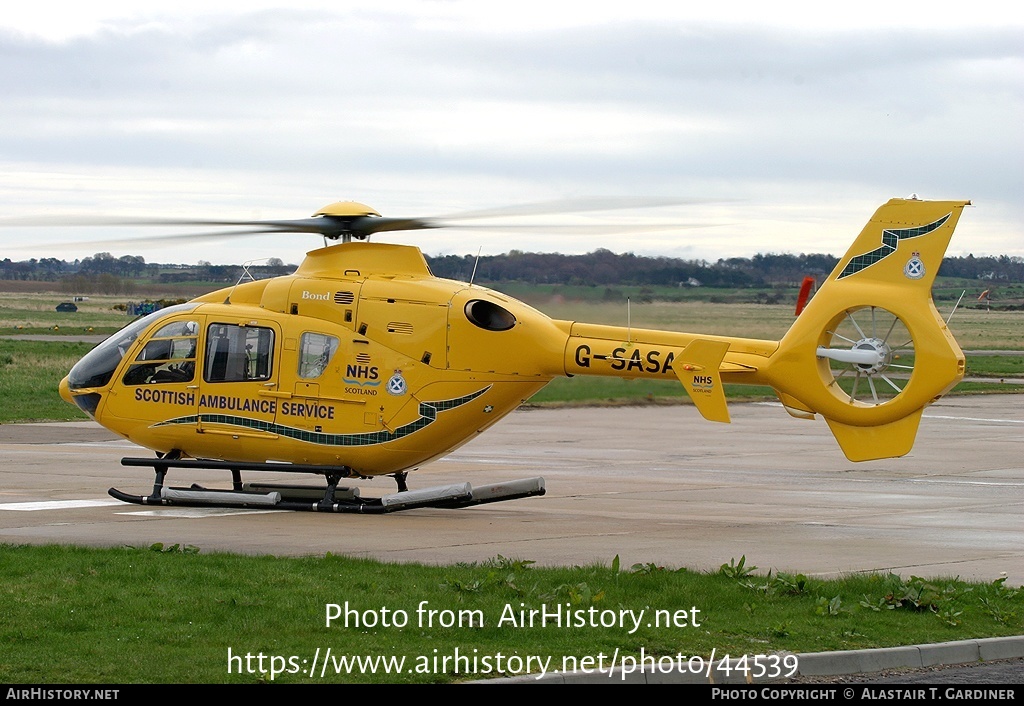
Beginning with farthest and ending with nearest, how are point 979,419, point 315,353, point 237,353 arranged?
point 979,419 → point 237,353 → point 315,353

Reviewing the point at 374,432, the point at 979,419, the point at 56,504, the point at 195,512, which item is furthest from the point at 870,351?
the point at 979,419

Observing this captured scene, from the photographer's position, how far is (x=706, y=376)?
16.8m

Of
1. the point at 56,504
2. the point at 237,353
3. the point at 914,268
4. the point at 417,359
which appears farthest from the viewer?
the point at 56,504

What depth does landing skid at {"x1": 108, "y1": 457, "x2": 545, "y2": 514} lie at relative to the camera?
1762cm

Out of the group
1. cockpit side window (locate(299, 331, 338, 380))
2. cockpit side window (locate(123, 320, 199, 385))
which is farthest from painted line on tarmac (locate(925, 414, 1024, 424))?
cockpit side window (locate(123, 320, 199, 385))

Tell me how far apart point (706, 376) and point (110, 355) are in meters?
8.87

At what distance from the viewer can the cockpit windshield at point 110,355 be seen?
18.7 meters

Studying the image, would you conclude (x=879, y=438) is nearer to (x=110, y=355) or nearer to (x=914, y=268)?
(x=914, y=268)

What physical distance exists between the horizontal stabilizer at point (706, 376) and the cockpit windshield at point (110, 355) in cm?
743

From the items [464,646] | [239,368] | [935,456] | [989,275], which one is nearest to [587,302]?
[239,368]

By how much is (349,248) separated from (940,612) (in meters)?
10.2

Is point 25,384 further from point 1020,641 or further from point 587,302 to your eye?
point 1020,641

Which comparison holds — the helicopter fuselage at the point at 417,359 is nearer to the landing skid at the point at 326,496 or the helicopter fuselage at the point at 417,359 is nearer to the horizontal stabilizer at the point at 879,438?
the horizontal stabilizer at the point at 879,438

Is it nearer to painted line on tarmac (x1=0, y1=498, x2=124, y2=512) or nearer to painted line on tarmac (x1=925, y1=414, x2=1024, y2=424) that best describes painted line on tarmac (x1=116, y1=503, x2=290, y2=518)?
painted line on tarmac (x1=0, y1=498, x2=124, y2=512)
